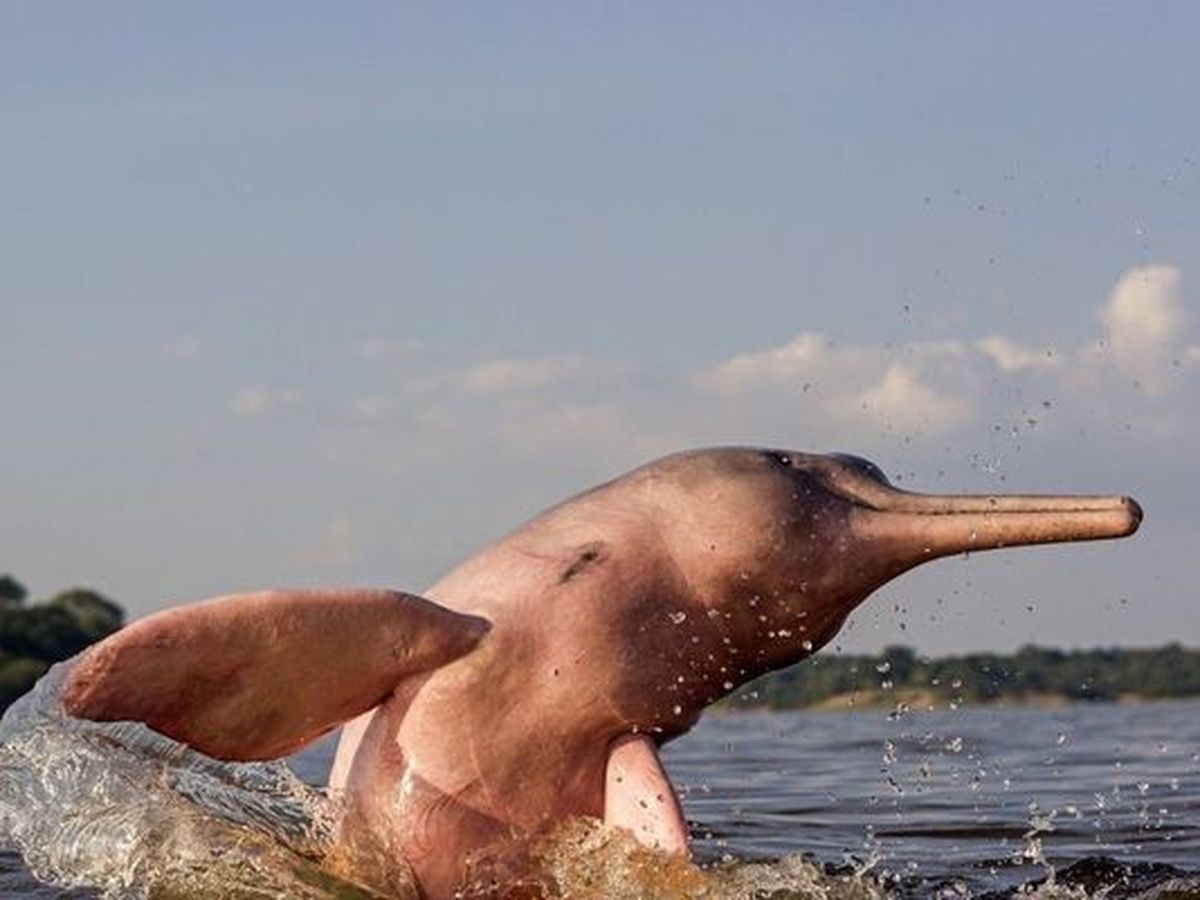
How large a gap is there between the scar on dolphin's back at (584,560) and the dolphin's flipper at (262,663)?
0.39 m

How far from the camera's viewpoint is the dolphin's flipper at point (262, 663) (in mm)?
9359

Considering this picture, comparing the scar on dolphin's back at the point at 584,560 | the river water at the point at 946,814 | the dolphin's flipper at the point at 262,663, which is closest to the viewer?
the dolphin's flipper at the point at 262,663

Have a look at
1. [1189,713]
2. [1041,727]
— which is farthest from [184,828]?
[1189,713]

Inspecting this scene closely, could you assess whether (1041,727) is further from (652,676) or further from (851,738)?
(652,676)

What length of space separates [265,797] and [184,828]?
1.11 meters

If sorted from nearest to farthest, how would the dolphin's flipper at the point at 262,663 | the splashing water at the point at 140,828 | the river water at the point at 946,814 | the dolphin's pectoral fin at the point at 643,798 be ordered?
the dolphin's flipper at the point at 262,663 < the dolphin's pectoral fin at the point at 643,798 < the splashing water at the point at 140,828 < the river water at the point at 946,814

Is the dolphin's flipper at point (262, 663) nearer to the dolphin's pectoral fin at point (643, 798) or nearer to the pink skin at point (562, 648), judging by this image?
the pink skin at point (562, 648)

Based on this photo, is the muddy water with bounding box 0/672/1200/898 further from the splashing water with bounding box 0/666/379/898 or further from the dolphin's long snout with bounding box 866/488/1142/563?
the dolphin's long snout with bounding box 866/488/1142/563

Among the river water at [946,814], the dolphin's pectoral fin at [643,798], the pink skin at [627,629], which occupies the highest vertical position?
the pink skin at [627,629]

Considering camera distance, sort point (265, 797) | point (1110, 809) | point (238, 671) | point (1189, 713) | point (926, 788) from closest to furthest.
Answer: point (238, 671) < point (265, 797) < point (1110, 809) < point (926, 788) < point (1189, 713)

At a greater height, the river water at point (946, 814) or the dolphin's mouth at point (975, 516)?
the dolphin's mouth at point (975, 516)

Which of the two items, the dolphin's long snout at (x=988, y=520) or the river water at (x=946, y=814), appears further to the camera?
the river water at (x=946, y=814)

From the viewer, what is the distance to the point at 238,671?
31.8 feet

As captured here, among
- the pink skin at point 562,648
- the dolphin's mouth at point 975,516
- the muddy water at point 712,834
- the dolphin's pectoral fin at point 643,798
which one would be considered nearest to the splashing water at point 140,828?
the muddy water at point 712,834
